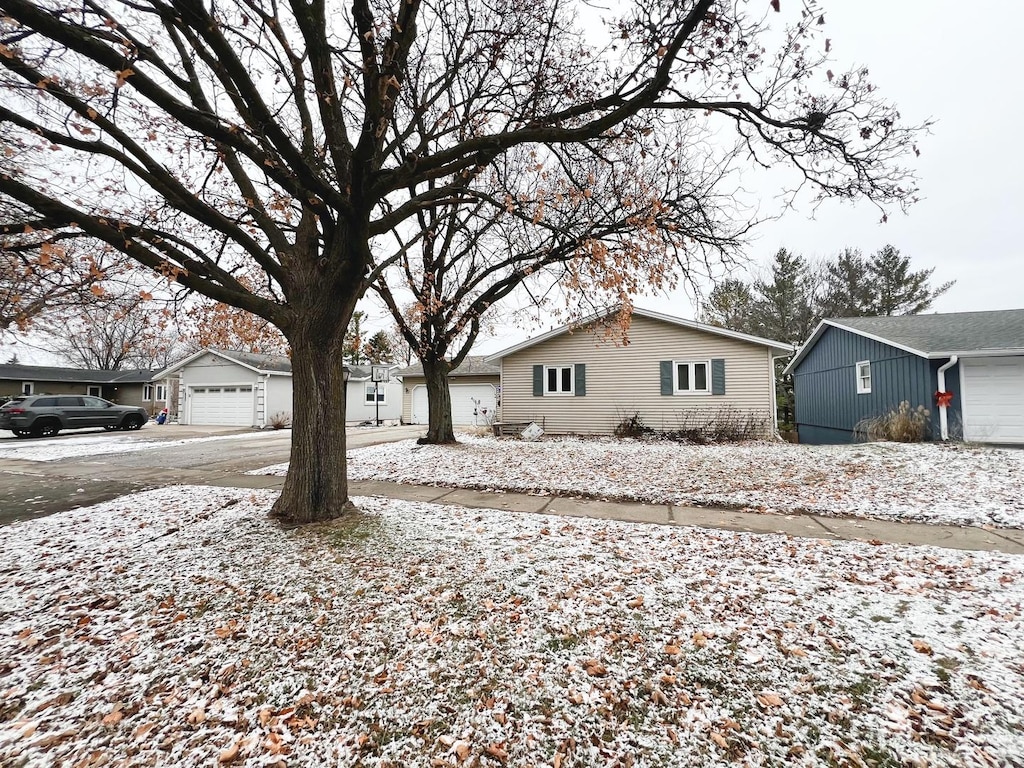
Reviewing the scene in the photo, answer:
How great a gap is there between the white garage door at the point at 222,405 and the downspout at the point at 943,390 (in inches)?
989

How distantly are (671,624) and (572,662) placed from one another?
0.77 meters

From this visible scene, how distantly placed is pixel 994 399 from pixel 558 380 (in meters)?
11.2

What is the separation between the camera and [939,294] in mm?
21672

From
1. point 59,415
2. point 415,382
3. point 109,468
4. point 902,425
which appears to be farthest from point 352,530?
point 59,415

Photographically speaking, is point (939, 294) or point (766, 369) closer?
point (766, 369)

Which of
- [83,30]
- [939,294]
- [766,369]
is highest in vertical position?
[939,294]

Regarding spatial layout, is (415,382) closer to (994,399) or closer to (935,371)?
(935,371)

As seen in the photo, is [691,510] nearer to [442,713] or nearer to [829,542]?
[829,542]

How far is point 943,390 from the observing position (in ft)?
33.6

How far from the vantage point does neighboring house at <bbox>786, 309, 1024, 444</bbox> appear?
32.3 feet

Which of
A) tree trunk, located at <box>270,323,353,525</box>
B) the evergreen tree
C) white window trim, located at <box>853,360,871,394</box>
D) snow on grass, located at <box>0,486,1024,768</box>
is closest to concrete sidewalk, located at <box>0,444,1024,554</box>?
snow on grass, located at <box>0,486,1024,768</box>

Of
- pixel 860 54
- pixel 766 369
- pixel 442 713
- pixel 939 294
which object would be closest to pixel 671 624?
pixel 442 713

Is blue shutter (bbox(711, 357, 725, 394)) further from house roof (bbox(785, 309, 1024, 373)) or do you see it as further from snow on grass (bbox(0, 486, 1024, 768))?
snow on grass (bbox(0, 486, 1024, 768))

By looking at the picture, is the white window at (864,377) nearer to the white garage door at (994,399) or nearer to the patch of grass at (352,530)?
the white garage door at (994,399)
